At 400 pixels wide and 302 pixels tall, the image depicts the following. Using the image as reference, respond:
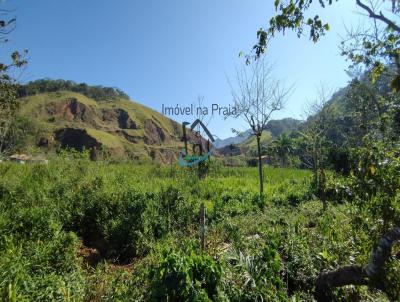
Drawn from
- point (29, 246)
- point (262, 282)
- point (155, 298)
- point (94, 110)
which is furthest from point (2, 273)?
point (94, 110)

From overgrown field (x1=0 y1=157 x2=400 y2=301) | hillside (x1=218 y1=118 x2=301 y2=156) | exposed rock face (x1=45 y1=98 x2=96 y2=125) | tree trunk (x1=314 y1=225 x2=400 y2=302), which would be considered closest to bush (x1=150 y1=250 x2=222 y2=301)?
overgrown field (x1=0 y1=157 x2=400 y2=301)

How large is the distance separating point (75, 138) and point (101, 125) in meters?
20.2

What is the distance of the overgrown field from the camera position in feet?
10.4

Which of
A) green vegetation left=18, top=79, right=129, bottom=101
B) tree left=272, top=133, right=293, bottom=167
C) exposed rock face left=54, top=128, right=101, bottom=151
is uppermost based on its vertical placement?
green vegetation left=18, top=79, right=129, bottom=101

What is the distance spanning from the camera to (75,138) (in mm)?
76625

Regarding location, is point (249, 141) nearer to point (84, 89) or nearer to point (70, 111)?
point (70, 111)

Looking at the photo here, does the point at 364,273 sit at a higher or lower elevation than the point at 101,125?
lower

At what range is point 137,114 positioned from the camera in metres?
114

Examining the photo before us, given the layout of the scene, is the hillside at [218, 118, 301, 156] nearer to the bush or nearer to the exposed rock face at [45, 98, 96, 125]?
the bush

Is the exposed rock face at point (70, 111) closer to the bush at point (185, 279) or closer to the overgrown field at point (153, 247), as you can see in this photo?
the overgrown field at point (153, 247)

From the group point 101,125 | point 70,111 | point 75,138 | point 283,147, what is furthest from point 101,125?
point 283,147

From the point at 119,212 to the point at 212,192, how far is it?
463 centimetres

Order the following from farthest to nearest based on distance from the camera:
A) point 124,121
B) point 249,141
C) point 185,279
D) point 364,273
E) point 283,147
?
point 124,121 < point 283,147 < point 249,141 < point 185,279 < point 364,273

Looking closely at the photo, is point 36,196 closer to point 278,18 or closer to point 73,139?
point 278,18
